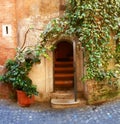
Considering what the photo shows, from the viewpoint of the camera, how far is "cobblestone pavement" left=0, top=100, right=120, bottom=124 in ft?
27.2

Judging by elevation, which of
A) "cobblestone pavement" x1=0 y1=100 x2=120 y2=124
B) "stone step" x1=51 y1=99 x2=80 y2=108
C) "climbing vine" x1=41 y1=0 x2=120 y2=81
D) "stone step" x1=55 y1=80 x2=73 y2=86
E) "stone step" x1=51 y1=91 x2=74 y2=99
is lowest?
"cobblestone pavement" x1=0 y1=100 x2=120 y2=124

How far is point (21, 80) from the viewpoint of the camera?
9594mm

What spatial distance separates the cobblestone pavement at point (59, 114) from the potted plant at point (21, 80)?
0.31 meters

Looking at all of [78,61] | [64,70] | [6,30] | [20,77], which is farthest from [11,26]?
[78,61]

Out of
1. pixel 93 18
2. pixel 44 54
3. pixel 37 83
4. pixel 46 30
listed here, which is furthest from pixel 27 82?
pixel 93 18

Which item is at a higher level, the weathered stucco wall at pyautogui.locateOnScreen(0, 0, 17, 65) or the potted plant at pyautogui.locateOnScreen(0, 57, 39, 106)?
the weathered stucco wall at pyautogui.locateOnScreen(0, 0, 17, 65)

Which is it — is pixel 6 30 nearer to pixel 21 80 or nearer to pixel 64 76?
pixel 21 80

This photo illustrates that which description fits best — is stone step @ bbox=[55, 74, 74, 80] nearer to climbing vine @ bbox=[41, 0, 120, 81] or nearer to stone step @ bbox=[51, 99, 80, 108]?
stone step @ bbox=[51, 99, 80, 108]

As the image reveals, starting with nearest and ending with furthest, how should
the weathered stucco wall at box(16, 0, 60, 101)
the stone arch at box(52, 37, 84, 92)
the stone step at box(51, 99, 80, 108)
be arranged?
1. the stone step at box(51, 99, 80, 108)
2. the stone arch at box(52, 37, 84, 92)
3. the weathered stucco wall at box(16, 0, 60, 101)

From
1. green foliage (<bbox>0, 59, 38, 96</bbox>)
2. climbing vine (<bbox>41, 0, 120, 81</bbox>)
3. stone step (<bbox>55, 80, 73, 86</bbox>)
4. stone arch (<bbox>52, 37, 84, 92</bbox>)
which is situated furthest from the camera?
stone step (<bbox>55, 80, 73, 86</bbox>)

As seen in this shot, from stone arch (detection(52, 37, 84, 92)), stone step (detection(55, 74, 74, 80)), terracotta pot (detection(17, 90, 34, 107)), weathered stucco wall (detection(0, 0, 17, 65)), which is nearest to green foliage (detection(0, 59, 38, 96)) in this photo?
terracotta pot (detection(17, 90, 34, 107))

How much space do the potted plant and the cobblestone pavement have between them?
0.31 metres

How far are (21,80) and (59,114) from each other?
5.48 feet

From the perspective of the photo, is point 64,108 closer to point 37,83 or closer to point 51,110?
point 51,110
